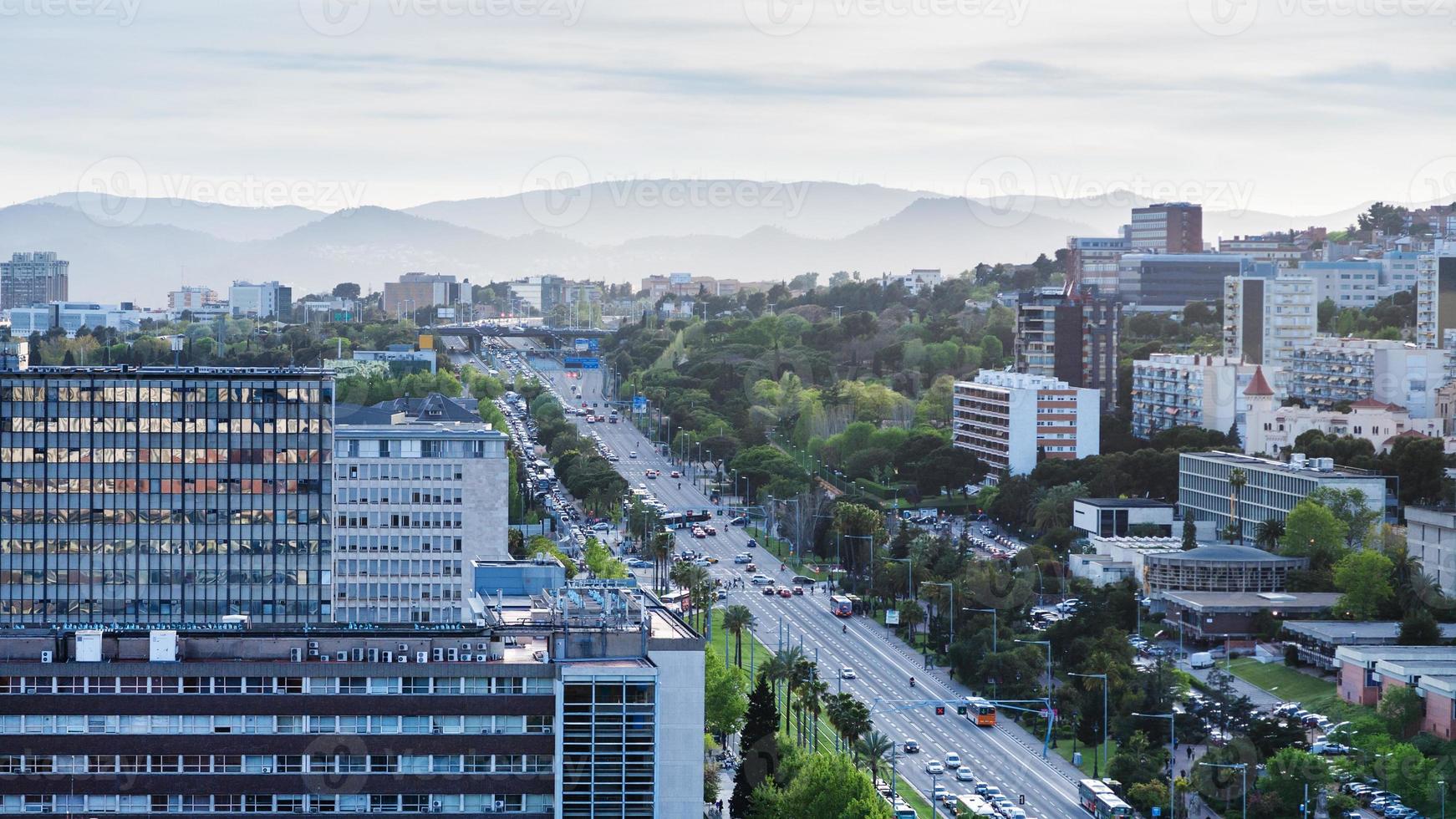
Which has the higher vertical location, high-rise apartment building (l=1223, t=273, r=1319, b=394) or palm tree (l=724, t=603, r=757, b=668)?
high-rise apartment building (l=1223, t=273, r=1319, b=394)

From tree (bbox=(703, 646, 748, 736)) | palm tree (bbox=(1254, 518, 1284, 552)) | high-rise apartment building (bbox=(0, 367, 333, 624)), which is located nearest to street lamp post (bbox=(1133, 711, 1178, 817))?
tree (bbox=(703, 646, 748, 736))

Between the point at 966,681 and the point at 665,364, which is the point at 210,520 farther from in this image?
the point at 665,364

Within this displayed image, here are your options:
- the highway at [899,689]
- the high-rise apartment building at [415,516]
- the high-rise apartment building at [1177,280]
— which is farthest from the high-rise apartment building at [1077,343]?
the high-rise apartment building at [415,516]

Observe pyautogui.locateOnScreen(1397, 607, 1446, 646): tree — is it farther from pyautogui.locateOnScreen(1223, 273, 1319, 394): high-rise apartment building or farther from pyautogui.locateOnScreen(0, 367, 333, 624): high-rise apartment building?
pyautogui.locateOnScreen(1223, 273, 1319, 394): high-rise apartment building

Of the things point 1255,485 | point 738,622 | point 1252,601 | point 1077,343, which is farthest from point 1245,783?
point 1077,343

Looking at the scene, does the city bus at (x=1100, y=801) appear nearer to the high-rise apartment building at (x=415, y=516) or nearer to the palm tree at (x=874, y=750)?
the palm tree at (x=874, y=750)
